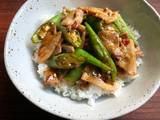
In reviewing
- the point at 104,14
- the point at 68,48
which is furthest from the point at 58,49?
the point at 104,14

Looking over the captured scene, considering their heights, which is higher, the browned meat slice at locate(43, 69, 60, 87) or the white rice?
the browned meat slice at locate(43, 69, 60, 87)

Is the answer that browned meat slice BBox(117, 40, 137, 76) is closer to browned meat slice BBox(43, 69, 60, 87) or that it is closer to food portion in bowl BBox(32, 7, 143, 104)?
food portion in bowl BBox(32, 7, 143, 104)

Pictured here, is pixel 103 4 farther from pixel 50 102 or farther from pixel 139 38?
pixel 50 102

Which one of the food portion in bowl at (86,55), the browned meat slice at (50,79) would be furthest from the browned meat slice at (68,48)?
the browned meat slice at (50,79)

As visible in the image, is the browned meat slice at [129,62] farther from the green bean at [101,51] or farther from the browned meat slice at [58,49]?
the browned meat slice at [58,49]

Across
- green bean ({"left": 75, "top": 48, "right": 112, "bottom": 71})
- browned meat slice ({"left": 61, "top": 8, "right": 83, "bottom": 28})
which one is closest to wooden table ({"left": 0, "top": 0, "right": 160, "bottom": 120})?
green bean ({"left": 75, "top": 48, "right": 112, "bottom": 71})

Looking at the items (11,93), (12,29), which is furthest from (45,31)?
(11,93)
